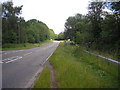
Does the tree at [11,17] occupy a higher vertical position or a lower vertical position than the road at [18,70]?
higher

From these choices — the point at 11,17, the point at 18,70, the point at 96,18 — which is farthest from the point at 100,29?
the point at 11,17

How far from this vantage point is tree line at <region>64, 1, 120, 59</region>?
2400 cm

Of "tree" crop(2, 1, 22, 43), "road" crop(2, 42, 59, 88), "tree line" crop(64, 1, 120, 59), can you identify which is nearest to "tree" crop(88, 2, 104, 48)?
"tree line" crop(64, 1, 120, 59)

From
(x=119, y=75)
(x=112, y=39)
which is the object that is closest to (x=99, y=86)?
(x=119, y=75)

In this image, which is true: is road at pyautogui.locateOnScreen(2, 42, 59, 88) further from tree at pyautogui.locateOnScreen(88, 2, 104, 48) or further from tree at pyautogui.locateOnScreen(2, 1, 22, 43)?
tree at pyautogui.locateOnScreen(2, 1, 22, 43)

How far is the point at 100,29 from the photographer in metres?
34.8

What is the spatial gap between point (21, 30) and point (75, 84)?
5208 centimetres

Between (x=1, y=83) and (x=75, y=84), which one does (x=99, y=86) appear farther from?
(x=1, y=83)

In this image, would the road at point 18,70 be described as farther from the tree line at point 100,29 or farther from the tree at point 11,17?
the tree at point 11,17

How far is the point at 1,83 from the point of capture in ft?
23.0

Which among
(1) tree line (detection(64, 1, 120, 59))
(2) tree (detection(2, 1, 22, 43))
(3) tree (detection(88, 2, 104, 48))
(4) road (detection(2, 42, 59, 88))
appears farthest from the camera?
(2) tree (detection(2, 1, 22, 43))

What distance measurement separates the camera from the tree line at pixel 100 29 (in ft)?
78.7

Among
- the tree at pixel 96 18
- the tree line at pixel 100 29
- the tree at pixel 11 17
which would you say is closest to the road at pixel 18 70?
the tree line at pixel 100 29

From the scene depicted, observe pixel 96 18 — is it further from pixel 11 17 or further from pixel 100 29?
pixel 11 17
